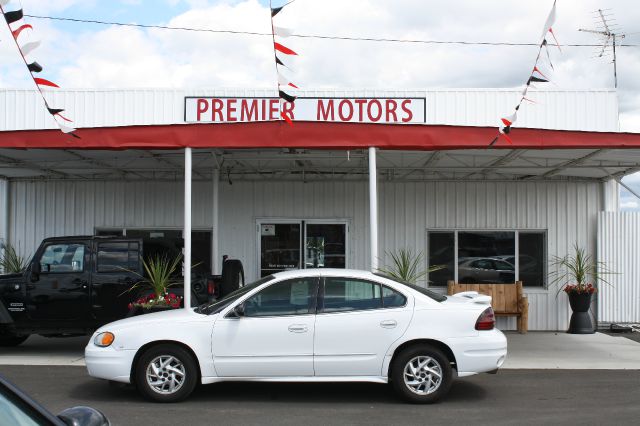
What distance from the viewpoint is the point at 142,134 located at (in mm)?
10250

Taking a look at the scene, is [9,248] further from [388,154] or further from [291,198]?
[388,154]

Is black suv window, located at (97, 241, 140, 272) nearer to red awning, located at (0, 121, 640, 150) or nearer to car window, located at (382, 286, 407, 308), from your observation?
red awning, located at (0, 121, 640, 150)

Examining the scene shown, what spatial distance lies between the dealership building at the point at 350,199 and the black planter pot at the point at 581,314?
1.94 feet

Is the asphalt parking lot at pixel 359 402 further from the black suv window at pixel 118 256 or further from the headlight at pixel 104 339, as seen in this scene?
the black suv window at pixel 118 256

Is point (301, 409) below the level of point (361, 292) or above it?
below

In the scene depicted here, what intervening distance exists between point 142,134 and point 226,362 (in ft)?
13.7

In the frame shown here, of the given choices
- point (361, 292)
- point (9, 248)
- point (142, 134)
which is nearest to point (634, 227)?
point (361, 292)

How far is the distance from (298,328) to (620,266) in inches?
367

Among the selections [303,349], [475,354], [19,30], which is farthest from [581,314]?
[19,30]

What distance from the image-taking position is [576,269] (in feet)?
46.5

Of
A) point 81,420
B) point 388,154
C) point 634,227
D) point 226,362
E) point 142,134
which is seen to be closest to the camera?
point 81,420

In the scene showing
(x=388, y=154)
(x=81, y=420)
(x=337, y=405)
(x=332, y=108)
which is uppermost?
(x=332, y=108)

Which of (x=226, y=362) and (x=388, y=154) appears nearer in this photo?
(x=226, y=362)

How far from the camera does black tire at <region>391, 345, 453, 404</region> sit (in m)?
7.54
